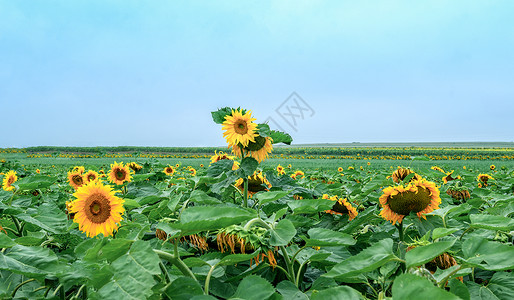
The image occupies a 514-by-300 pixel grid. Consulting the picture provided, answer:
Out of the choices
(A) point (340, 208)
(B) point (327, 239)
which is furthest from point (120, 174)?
(B) point (327, 239)

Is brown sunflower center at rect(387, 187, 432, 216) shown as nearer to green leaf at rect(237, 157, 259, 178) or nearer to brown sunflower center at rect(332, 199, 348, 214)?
brown sunflower center at rect(332, 199, 348, 214)

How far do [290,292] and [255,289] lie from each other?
209mm

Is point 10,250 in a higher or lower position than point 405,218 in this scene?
higher

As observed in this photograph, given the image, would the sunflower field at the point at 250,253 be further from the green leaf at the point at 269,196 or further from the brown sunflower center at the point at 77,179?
the brown sunflower center at the point at 77,179

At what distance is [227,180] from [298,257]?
34.7 inches

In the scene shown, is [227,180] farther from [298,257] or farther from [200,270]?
[200,270]

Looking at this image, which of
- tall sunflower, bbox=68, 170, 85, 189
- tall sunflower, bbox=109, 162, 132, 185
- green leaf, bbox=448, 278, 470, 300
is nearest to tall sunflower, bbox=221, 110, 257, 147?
green leaf, bbox=448, 278, 470, 300

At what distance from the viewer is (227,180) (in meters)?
2.09

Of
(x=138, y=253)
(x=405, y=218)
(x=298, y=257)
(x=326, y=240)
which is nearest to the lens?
(x=138, y=253)

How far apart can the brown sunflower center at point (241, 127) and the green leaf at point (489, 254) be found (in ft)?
4.84

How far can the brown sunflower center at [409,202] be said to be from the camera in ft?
6.14

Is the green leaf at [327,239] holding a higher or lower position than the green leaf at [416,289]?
lower

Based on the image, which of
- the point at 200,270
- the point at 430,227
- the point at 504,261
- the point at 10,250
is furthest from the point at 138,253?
the point at 430,227

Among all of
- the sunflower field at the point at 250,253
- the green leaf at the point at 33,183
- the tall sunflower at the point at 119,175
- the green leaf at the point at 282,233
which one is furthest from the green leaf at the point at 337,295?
the tall sunflower at the point at 119,175
